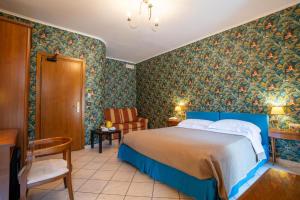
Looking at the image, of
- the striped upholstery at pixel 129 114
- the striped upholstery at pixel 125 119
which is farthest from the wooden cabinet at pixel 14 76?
the striped upholstery at pixel 129 114

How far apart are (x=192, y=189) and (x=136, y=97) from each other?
16.2 feet

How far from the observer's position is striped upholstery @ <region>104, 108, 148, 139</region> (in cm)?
500

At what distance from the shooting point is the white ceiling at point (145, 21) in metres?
2.72

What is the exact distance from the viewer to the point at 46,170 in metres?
1.64

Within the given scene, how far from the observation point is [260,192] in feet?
3.33

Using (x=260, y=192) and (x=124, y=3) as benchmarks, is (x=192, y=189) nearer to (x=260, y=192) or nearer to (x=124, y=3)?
(x=260, y=192)

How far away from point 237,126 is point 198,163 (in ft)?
5.02

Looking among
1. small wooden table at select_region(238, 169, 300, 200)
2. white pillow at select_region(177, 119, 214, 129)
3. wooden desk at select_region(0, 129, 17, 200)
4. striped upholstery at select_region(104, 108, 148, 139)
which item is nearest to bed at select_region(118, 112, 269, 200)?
small wooden table at select_region(238, 169, 300, 200)

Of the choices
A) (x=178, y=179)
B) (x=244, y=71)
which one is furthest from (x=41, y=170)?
(x=244, y=71)

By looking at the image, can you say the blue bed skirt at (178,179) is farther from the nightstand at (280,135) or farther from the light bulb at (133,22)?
the light bulb at (133,22)

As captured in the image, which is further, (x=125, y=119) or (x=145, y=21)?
(x=125, y=119)

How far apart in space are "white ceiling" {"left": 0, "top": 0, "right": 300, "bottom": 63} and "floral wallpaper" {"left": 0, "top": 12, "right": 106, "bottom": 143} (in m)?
0.19

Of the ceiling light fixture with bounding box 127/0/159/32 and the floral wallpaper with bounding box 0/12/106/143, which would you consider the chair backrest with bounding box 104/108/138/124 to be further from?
the ceiling light fixture with bounding box 127/0/159/32

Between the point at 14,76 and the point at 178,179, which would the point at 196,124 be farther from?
the point at 14,76
